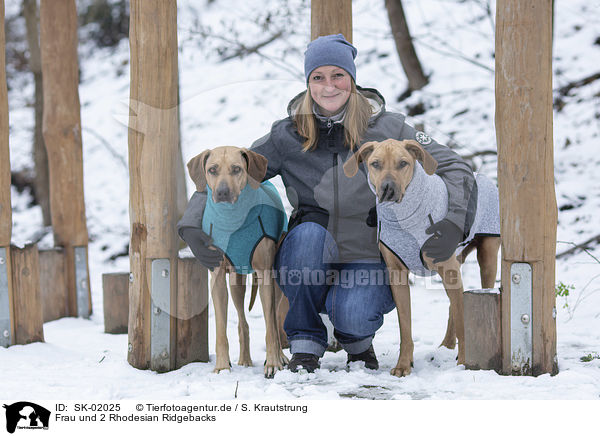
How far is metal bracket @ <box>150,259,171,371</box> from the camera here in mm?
3170

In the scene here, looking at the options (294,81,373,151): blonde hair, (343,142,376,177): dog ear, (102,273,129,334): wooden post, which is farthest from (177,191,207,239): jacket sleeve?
(102,273,129,334): wooden post

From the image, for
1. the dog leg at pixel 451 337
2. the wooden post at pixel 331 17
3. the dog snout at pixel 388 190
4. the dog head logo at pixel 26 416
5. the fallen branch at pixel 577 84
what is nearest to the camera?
the dog head logo at pixel 26 416

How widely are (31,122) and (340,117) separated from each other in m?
11.5

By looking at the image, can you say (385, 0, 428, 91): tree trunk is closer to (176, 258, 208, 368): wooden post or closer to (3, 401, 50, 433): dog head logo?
(176, 258, 208, 368): wooden post

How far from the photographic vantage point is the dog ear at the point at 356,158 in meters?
2.78

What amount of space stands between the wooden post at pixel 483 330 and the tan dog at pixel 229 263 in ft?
3.02

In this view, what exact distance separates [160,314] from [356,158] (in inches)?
51.5

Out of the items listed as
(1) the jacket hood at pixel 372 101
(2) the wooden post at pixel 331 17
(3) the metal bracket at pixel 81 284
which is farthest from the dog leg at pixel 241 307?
(3) the metal bracket at pixel 81 284

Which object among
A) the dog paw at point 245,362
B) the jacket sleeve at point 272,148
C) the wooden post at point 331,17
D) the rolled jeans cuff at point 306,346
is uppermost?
the wooden post at point 331,17

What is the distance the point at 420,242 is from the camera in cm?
278

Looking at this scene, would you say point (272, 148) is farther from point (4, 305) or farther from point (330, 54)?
point (4, 305)

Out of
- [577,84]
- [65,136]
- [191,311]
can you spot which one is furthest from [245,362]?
[577,84]

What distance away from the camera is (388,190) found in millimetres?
2635

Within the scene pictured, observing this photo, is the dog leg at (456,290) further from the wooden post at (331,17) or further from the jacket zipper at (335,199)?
the wooden post at (331,17)
